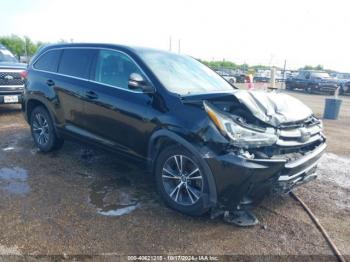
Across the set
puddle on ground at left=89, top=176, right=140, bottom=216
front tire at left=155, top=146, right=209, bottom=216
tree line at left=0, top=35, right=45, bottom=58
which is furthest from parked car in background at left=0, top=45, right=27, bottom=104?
tree line at left=0, top=35, right=45, bottom=58

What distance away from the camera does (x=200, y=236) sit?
3.33m

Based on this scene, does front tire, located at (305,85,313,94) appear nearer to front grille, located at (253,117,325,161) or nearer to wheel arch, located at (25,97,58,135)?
front grille, located at (253,117,325,161)

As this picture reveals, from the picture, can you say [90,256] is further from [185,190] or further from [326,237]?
[326,237]

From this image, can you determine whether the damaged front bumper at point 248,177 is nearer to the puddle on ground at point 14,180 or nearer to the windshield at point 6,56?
the puddle on ground at point 14,180

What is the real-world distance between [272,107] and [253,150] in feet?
2.24

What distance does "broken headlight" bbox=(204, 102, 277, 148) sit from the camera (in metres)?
3.24

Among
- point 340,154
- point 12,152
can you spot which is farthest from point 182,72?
point 340,154

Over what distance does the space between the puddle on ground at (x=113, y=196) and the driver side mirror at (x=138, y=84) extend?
4.39 ft

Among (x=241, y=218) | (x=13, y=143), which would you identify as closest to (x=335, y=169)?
(x=241, y=218)

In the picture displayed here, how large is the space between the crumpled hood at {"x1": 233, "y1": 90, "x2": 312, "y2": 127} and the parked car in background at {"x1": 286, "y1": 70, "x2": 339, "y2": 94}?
22.4 meters

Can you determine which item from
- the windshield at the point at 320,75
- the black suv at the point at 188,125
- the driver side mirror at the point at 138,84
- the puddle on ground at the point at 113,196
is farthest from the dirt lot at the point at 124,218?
the windshield at the point at 320,75

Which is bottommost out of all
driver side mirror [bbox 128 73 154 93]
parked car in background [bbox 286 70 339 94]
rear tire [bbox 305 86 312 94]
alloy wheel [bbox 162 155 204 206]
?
rear tire [bbox 305 86 312 94]

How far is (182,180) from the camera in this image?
3670 mm

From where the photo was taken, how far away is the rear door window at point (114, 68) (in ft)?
13.8
